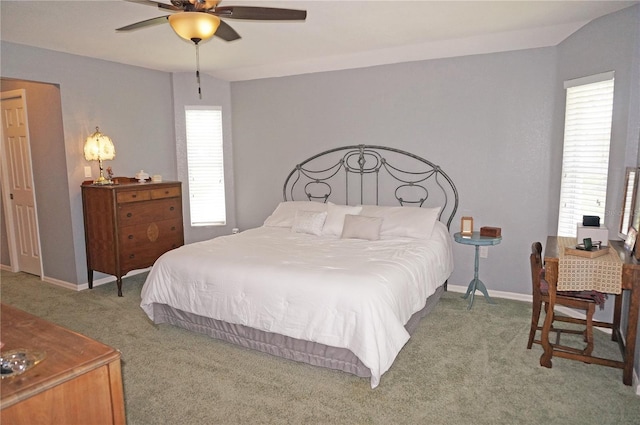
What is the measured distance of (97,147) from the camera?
4.61 metres

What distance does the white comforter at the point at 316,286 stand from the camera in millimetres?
2668

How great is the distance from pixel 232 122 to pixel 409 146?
8.26 feet

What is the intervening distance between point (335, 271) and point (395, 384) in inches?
32.7

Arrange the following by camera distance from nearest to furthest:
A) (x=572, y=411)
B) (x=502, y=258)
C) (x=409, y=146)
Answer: (x=572, y=411) < (x=502, y=258) < (x=409, y=146)

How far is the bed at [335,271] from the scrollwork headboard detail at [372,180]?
0.5 inches

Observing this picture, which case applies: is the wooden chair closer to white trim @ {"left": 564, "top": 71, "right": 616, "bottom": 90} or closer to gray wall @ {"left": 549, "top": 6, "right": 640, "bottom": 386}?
gray wall @ {"left": 549, "top": 6, "right": 640, "bottom": 386}

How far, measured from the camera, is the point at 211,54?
4.55 metres

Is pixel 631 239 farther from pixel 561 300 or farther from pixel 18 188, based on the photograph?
pixel 18 188

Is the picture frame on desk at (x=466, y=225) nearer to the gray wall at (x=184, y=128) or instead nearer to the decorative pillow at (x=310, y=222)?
the decorative pillow at (x=310, y=222)

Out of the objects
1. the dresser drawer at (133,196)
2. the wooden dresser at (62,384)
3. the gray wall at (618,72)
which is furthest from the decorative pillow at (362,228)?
the wooden dresser at (62,384)

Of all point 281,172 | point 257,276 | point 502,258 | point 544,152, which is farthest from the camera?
point 281,172

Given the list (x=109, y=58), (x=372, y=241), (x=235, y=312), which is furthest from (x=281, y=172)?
(x=235, y=312)

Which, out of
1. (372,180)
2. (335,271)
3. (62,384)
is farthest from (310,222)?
(62,384)

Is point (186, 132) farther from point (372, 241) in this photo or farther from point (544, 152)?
point (544, 152)
